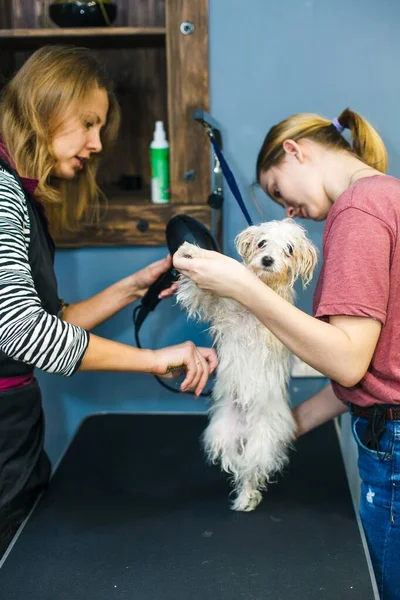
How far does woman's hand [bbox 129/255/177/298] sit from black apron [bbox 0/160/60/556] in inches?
12.2

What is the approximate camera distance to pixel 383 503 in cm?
132

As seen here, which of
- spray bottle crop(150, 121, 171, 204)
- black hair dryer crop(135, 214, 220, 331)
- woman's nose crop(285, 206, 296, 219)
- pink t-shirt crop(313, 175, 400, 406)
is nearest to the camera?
pink t-shirt crop(313, 175, 400, 406)

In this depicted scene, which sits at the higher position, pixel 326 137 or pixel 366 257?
pixel 326 137

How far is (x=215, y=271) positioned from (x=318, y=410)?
570mm

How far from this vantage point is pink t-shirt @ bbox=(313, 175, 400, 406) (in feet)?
3.75

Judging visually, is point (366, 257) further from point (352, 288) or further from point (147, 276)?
point (147, 276)

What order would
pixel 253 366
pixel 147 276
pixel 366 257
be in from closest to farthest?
pixel 366 257
pixel 253 366
pixel 147 276

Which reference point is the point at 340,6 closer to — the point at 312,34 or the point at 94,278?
the point at 312,34

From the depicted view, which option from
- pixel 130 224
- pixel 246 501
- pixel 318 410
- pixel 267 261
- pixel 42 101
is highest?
pixel 42 101

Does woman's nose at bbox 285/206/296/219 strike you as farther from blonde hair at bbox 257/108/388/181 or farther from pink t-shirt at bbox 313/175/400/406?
pink t-shirt at bbox 313/175/400/406

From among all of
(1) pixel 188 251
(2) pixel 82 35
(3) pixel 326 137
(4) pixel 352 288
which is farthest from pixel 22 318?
(2) pixel 82 35

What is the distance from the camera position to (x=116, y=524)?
4.56 feet

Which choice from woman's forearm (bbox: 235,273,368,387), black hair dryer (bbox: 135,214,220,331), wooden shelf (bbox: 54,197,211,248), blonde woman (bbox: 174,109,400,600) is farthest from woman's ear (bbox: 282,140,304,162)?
wooden shelf (bbox: 54,197,211,248)

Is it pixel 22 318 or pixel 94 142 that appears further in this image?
pixel 94 142
